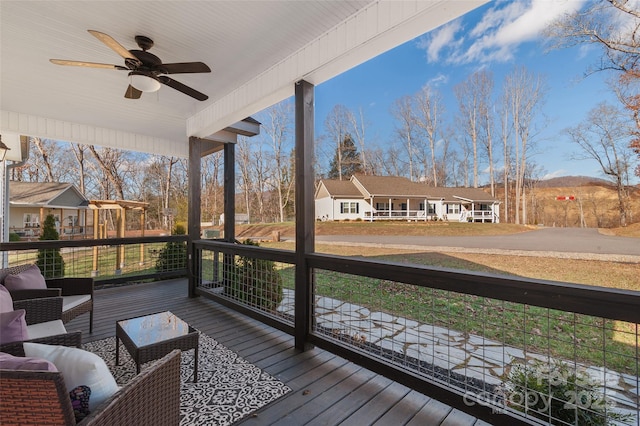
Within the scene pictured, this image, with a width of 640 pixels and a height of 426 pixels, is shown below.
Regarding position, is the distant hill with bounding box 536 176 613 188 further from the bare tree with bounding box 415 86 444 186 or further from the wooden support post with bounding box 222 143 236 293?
the wooden support post with bounding box 222 143 236 293

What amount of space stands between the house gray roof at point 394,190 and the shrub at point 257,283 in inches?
87.7

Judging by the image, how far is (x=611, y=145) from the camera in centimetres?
322

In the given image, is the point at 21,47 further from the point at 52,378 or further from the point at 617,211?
the point at 617,211

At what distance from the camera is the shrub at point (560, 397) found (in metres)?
1.54

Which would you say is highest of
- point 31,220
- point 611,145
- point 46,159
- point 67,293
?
point 46,159

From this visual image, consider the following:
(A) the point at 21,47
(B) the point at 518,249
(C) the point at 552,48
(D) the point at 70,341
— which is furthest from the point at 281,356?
(C) the point at 552,48

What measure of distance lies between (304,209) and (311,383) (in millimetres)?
1526

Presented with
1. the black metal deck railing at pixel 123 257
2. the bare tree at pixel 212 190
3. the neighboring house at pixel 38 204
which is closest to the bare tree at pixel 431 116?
the black metal deck railing at pixel 123 257

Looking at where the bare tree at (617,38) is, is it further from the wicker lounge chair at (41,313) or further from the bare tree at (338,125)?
the wicker lounge chair at (41,313)

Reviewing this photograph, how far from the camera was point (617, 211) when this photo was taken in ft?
10.6

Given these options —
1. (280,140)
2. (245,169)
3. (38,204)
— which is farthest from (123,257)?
(38,204)

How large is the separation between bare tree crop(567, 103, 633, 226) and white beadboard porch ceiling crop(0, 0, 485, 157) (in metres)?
2.69

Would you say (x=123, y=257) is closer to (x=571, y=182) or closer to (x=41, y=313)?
(x=41, y=313)

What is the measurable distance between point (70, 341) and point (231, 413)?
1.20 metres
